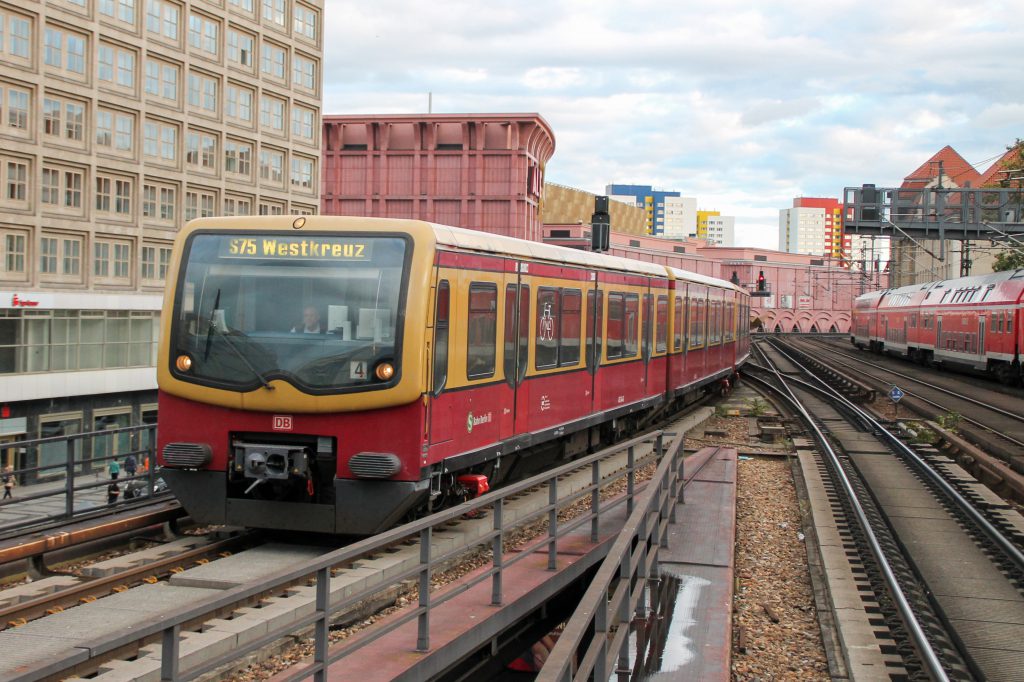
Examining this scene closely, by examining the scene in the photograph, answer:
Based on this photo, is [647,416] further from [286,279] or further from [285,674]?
[285,674]

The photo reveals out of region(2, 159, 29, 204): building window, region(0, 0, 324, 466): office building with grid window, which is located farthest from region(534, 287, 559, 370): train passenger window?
region(2, 159, 29, 204): building window

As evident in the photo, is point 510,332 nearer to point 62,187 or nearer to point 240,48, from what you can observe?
point 62,187

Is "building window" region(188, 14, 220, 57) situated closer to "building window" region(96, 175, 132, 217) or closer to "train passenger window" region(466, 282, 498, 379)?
"building window" region(96, 175, 132, 217)

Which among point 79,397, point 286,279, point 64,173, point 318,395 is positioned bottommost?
point 79,397

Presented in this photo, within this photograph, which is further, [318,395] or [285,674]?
[318,395]

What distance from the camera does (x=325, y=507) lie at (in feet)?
31.2

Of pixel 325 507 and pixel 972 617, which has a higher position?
pixel 325 507

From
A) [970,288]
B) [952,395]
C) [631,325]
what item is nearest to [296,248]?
[631,325]

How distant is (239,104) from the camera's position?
170ft

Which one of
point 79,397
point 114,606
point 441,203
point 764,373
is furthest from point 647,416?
point 441,203

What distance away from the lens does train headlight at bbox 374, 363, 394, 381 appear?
9.43 metres

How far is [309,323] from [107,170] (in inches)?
1458

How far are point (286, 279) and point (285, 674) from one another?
166 inches

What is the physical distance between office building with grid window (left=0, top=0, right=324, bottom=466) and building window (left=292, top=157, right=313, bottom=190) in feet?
8.16
